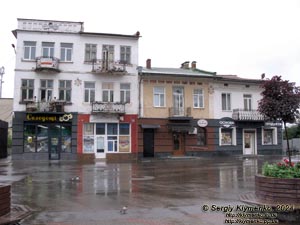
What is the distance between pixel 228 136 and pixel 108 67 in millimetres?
13388

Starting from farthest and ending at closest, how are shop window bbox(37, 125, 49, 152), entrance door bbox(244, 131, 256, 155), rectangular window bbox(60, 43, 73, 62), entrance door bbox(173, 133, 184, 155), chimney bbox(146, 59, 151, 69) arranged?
chimney bbox(146, 59, 151, 69)
entrance door bbox(244, 131, 256, 155)
entrance door bbox(173, 133, 184, 155)
rectangular window bbox(60, 43, 73, 62)
shop window bbox(37, 125, 49, 152)

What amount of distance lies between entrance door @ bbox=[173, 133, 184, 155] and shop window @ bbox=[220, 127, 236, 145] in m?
4.15

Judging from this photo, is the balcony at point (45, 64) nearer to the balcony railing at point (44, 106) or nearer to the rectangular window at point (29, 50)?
the rectangular window at point (29, 50)

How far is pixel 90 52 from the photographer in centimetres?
3519

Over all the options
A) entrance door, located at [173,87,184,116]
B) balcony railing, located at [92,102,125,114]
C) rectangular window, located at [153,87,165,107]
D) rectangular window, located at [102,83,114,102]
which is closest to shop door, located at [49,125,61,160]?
balcony railing, located at [92,102,125,114]

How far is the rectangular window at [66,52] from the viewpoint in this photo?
3455 centimetres

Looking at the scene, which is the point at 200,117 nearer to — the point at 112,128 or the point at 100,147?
the point at 112,128

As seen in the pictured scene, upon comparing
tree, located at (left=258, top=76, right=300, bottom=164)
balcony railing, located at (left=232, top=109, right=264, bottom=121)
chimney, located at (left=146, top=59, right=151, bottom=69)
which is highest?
chimney, located at (left=146, top=59, right=151, bottom=69)

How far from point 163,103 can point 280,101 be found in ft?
82.4

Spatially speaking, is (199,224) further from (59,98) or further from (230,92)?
(230,92)

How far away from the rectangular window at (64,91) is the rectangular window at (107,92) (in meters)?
2.97

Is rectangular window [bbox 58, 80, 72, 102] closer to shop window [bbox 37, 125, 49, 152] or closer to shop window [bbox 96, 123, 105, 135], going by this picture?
shop window [bbox 37, 125, 49, 152]

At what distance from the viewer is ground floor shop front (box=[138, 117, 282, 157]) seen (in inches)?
1407

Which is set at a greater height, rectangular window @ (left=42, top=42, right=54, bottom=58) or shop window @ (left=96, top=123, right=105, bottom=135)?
rectangular window @ (left=42, top=42, right=54, bottom=58)
